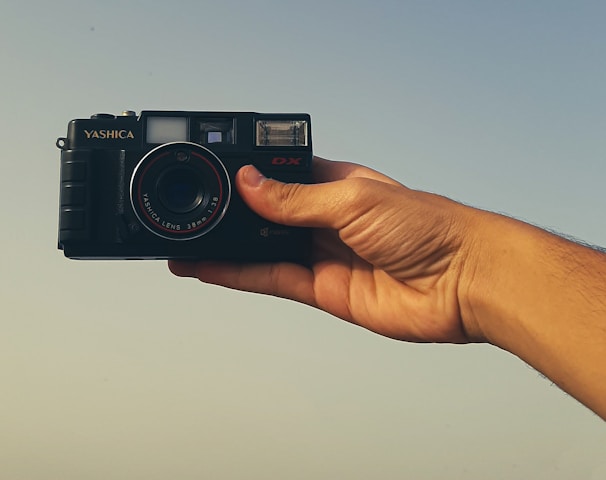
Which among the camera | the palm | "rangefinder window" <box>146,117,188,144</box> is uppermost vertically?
"rangefinder window" <box>146,117,188,144</box>

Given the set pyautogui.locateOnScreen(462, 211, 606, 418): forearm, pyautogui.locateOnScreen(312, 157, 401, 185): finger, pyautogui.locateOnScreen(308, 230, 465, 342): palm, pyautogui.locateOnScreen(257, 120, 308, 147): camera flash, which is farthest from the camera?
pyautogui.locateOnScreen(312, 157, 401, 185): finger

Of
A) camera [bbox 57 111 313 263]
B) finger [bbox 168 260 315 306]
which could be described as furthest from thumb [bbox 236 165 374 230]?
finger [bbox 168 260 315 306]

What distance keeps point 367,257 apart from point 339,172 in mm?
865

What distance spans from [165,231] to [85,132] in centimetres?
104

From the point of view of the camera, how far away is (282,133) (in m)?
6.22

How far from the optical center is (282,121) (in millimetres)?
6258

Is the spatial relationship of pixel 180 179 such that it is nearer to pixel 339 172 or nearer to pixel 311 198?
pixel 311 198

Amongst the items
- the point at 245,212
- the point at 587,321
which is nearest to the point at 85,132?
the point at 245,212

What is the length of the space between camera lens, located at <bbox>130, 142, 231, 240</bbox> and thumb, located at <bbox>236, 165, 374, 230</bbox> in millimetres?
204

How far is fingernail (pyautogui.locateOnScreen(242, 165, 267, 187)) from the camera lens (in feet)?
19.7

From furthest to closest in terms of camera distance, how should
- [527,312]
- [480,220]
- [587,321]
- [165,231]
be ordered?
[165,231] < [480,220] < [527,312] < [587,321]

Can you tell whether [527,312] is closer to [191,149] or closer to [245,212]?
[245,212]

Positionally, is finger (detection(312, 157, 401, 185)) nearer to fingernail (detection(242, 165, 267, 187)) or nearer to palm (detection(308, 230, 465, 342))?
palm (detection(308, 230, 465, 342))

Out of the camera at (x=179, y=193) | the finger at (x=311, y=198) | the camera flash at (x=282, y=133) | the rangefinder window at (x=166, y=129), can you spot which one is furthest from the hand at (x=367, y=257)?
the rangefinder window at (x=166, y=129)
